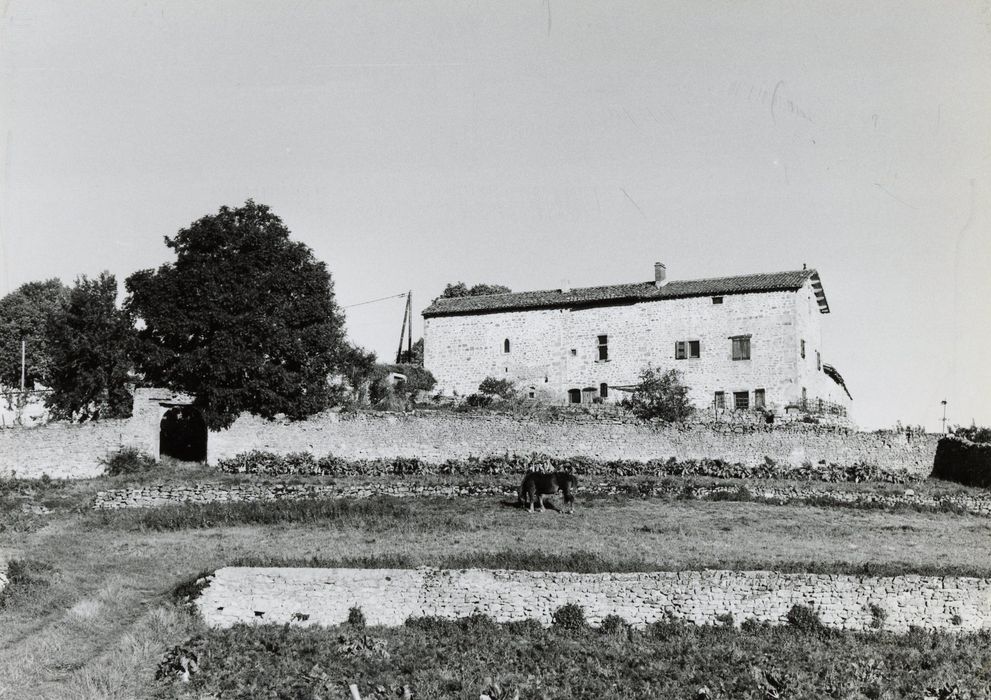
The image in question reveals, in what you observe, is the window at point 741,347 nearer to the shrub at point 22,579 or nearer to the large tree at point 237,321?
the large tree at point 237,321

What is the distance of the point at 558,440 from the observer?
35.0 m

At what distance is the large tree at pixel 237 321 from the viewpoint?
34.0m

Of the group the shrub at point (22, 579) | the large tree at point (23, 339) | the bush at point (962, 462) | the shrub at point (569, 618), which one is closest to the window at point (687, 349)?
the bush at point (962, 462)

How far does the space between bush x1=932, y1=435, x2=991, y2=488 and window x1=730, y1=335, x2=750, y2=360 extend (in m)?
9.70

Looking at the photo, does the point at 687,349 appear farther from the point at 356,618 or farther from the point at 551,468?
the point at 356,618

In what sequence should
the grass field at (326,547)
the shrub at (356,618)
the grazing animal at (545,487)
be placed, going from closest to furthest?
the grass field at (326,547) < the shrub at (356,618) < the grazing animal at (545,487)

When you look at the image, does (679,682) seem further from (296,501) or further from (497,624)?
(296,501)

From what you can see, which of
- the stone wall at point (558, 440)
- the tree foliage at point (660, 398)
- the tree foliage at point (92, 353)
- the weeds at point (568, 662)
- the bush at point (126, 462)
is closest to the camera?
the weeds at point (568, 662)

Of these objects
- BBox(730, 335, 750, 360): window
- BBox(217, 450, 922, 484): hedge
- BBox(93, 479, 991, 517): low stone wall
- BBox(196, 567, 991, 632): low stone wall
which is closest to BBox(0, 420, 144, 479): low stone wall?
BBox(93, 479, 991, 517): low stone wall

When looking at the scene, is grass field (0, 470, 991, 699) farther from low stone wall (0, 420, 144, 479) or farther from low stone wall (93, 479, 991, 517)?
low stone wall (0, 420, 144, 479)

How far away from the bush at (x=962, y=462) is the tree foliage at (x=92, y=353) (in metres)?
32.0

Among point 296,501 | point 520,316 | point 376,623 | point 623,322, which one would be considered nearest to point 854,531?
A: point 376,623

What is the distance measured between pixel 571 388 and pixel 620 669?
1112 inches

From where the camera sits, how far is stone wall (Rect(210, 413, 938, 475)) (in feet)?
112
